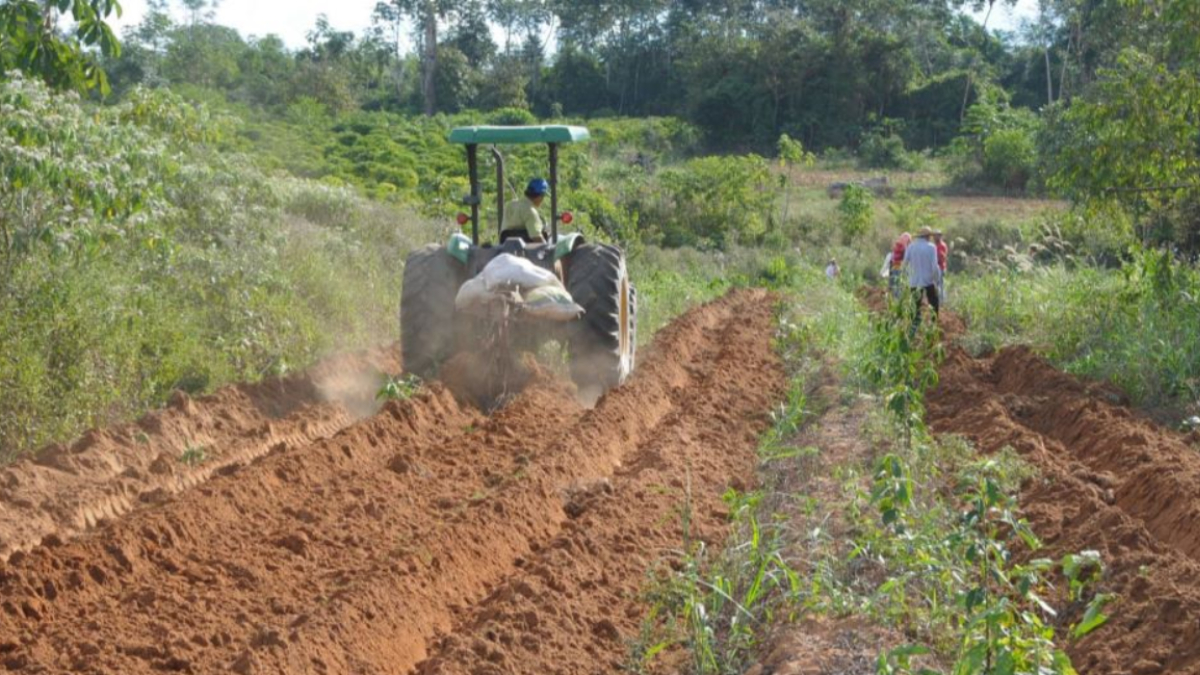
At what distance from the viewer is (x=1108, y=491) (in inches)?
318

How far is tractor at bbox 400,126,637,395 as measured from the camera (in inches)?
430

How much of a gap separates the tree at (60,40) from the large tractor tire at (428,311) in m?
3.29

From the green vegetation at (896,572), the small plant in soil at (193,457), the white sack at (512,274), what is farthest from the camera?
the white sack at (512,274)

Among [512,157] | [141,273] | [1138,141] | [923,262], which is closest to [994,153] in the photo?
[512,157]

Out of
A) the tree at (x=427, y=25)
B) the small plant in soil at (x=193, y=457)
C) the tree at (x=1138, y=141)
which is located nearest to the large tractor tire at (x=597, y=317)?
the small plant in soil at (x=193, y=457)

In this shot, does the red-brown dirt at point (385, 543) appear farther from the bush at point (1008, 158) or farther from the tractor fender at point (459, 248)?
the bush at point (1008, 158)

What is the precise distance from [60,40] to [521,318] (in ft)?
12.4

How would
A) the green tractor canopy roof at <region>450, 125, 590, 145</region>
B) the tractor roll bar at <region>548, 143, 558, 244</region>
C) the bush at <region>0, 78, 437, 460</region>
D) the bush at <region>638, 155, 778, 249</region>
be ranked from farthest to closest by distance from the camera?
the bush at <region>638, 155, 778, 249</region>
the tractor roll bar at <region>548, 143, 558, 244</region>
the green tractor canopy roof at <region>450, 125, 590, 145</region>
the bush at <region>0, 78, 437, 460</region>

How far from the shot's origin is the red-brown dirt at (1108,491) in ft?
17.4

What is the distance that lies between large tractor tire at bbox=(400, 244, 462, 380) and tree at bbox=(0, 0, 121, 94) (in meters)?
3.29

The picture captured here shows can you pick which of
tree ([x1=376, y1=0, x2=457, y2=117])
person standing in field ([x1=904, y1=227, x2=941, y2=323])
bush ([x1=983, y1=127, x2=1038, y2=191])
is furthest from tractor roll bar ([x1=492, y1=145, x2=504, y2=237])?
tree ([x1=376, y1=0, x2=457, y2=117])

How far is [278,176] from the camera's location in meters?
21.2

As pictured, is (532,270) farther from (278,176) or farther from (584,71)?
(584,71)

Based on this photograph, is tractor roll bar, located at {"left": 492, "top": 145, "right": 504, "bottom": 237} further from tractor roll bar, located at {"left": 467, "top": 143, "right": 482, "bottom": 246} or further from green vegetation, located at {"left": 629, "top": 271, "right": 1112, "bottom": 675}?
green vegetation, located at {"left": 629, "top": 271, "right": 1112, "bottom": 675}
